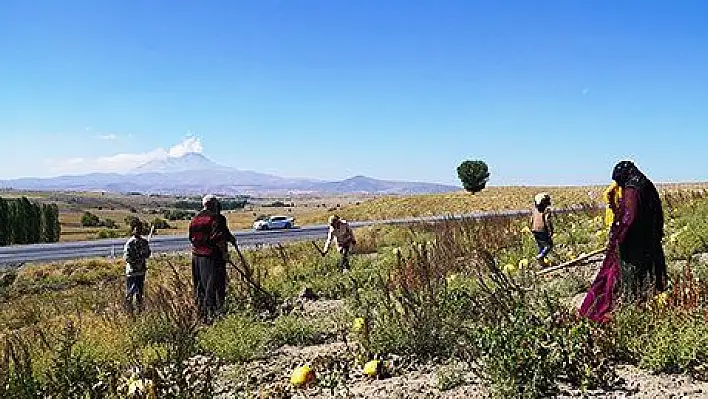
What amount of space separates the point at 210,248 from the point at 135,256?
3190mm

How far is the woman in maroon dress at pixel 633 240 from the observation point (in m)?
6.66

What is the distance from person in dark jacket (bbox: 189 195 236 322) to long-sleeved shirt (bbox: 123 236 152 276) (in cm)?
283

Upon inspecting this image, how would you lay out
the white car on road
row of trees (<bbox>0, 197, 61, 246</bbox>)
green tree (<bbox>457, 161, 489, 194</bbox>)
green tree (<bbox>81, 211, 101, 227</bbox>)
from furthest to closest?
green tree (<bbox>81, 211, 101, 227</bbox>)
green tree (<bbox>457, 161, 489, 194</bbox>)
the white car on road
row of trees (<bbox>0, 197, 61, 246</bbox>)

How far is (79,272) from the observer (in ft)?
80.2

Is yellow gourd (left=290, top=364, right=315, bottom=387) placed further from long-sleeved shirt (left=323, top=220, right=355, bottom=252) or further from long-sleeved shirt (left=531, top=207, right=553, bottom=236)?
Result: long-sleeved shirt (left=323, top=220, right=355, bottom=252)

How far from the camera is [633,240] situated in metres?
6.75

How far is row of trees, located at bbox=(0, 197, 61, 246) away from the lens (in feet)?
160

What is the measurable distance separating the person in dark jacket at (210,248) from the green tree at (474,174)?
72031mm

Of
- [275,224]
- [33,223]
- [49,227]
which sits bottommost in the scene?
[275,224]

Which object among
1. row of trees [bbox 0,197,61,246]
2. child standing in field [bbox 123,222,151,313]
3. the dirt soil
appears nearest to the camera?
the dirt soil

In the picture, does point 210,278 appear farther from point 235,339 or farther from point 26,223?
point 26,223

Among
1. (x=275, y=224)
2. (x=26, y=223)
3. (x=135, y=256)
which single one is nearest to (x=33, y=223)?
(x=26, y=223)

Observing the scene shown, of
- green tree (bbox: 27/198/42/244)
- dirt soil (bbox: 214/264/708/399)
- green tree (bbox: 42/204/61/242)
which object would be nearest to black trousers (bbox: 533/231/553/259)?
dirt soil (bbox: 214/264/708/399)

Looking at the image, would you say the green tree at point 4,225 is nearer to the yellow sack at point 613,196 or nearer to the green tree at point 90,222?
the green tree at point 90,222
